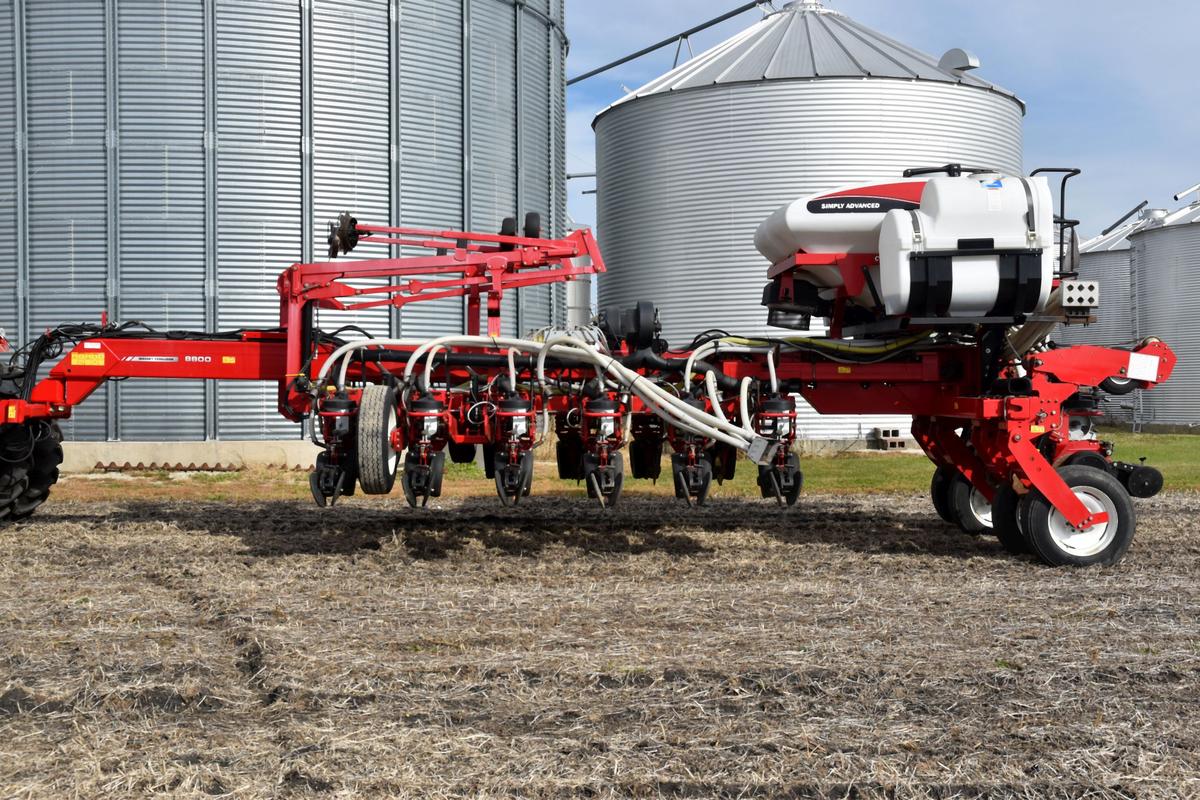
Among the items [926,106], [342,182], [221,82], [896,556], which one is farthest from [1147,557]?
[926,106]

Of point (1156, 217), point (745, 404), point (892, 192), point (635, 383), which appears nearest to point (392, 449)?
point (635, 383)

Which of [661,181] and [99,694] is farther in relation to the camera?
[661,181]

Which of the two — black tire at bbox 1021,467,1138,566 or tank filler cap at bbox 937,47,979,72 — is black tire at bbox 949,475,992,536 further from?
tank filler cap at bbox 937,47,979,72

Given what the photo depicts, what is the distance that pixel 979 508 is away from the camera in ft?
37.0

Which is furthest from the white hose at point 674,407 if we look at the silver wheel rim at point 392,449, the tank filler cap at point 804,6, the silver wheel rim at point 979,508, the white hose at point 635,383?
the tank filler cap at point 804,6

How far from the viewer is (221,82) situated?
61.6ft

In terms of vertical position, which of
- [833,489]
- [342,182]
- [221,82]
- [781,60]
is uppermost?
[781,60]

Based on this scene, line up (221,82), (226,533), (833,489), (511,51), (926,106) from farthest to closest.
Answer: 1. (926,106)
2. (511,51)
3. (221,82)
4. (833,489)
5. (226,533)

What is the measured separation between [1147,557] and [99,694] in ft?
26.3

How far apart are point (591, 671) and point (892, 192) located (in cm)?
523

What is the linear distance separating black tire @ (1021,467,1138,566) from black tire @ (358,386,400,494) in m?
4.96

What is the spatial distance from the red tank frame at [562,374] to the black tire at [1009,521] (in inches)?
6.2

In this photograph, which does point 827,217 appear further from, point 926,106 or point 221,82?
point 926,106

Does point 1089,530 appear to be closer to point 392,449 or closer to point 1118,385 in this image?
point 1118,385
